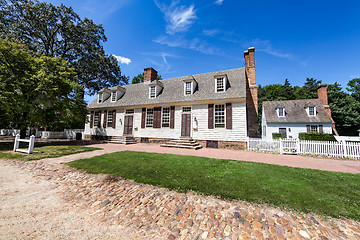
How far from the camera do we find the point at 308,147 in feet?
31.9

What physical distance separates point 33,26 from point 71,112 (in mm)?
18737

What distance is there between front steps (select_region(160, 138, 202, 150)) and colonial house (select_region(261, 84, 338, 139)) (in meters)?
15.4

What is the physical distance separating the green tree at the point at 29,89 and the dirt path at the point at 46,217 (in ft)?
32.8

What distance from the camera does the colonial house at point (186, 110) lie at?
1246 cm

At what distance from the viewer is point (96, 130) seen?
18.2 meters

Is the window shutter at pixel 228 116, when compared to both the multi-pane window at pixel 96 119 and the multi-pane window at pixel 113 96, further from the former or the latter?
the multi-pane window at pixel 96 119

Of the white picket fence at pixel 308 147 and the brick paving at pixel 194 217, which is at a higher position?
the white picket fence at pixel 308 147

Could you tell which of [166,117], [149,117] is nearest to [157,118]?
[166,117]

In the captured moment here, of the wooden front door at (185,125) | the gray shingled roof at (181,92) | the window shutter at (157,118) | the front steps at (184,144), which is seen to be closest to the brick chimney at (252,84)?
the gray shingled roof at (181,92)

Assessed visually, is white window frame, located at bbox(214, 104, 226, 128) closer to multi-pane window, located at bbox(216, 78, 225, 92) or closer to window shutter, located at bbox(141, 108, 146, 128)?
multi-pane window, located at bbox(216, 78, 225, 92)

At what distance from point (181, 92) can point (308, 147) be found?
36.9ft

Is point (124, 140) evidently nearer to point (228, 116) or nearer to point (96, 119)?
point (96, 119)

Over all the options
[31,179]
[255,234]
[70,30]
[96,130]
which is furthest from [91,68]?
[255,234]

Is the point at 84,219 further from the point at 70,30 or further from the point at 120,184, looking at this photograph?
the point at 70,30
